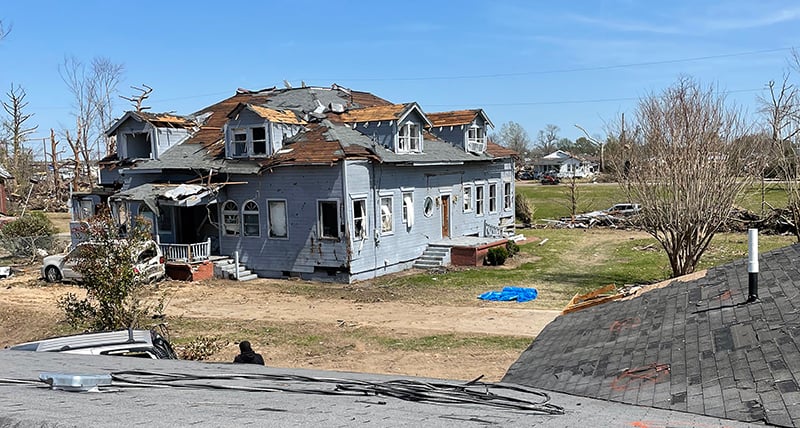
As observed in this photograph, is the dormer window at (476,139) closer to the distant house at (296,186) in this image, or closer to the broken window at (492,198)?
the distant house at (296,186)

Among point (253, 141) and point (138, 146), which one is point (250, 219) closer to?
point (253, 141)

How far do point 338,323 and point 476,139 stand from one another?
16.8m

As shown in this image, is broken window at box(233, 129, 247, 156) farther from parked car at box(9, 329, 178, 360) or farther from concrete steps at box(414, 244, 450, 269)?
parked car at box(9, 329, 178, 360)

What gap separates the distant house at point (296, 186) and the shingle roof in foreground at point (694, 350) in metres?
14.4

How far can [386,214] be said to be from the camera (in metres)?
25.3

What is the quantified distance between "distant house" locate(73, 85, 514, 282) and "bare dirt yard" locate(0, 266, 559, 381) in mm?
1653

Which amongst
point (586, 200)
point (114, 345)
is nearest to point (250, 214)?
point (114, 345)

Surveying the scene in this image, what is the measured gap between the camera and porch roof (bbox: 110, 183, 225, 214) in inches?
939

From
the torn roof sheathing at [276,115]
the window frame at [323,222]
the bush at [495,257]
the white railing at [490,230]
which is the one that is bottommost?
the bush at [495,257]

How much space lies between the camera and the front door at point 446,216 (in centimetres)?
2909

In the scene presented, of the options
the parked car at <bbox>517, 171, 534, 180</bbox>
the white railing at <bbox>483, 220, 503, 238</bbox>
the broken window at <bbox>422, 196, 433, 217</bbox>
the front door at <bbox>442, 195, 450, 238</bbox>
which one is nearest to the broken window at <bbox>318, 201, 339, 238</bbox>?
the broken window at <bbox>422, 196, 433, 217</bbox>

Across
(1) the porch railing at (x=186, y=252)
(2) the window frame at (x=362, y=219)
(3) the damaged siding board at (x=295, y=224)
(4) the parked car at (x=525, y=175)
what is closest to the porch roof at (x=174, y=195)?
(3) the damaged siding board at (x=295, y=224)

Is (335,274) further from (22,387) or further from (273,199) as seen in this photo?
(22,387)

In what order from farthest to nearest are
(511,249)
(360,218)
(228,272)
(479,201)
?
(479,201)
(511,249)
(228,272)
(360,218)
